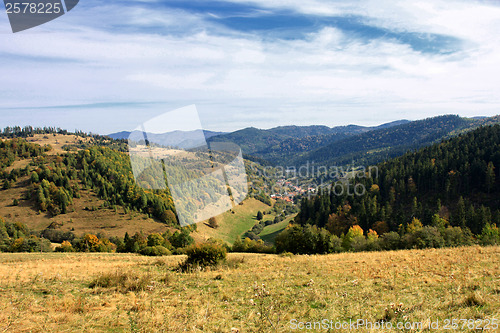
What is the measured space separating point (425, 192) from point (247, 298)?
12088 cm

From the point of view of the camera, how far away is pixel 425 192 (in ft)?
349

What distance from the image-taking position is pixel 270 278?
13969mm

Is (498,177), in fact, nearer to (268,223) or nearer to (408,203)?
(408,203)

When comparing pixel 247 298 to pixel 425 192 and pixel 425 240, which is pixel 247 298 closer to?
pixel 425 240

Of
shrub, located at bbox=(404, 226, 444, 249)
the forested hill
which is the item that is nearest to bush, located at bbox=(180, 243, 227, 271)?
shrub, located at bbox=(404, 226, 444, 249)

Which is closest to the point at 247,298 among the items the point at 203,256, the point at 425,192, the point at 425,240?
the point at 203,256

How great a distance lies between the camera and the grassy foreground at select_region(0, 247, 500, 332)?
736 cm


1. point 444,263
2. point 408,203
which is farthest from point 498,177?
point 444,263

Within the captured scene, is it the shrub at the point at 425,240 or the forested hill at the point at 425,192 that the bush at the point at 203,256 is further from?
the forested hill at the point at 425,192

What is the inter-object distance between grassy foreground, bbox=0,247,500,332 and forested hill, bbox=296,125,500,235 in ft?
268

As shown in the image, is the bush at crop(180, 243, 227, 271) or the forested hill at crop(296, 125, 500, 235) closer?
the bush at crop(180, 243, 227, 271)

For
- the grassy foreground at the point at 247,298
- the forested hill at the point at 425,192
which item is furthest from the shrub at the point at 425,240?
the forested hill at the point at 425,192

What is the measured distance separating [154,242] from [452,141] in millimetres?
152896

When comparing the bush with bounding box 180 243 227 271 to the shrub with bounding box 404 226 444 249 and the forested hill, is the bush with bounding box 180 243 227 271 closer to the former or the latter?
the shrub with bounding box 404 226 444 249
